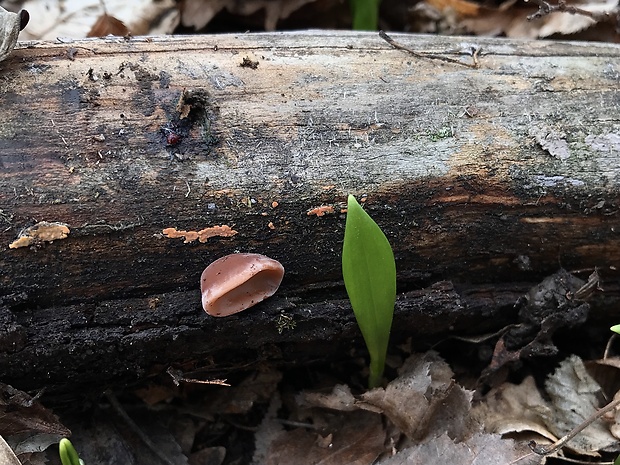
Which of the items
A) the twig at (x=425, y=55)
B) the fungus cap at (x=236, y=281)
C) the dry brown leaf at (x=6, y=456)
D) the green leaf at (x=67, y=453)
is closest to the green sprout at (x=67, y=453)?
the green leaf at (x=67, y=453)

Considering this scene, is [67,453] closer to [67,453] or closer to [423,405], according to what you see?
[67,453]

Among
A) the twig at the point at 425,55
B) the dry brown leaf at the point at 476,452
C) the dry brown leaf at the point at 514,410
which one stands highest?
the twig at the point at 425,55

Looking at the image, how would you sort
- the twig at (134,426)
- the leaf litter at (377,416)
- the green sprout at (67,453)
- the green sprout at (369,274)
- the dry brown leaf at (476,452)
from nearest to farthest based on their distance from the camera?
the green sprout at (67,453)
the green sprout at (369,274)
the dry brown leaf at (476,452)
the leaf litter at (377,416)
the twig at (134,426)

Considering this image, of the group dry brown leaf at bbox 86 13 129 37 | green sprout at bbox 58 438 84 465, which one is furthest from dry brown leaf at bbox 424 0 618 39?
green sprout at bbox 58 438 84 465

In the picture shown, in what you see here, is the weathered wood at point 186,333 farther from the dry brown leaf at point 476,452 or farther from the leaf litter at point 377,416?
the dry brown leaf at point 476,452

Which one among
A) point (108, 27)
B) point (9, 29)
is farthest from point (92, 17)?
point (9, 29)
